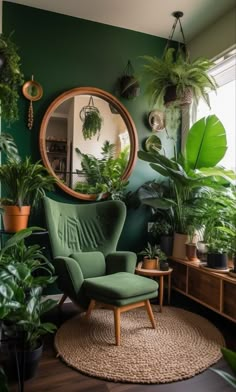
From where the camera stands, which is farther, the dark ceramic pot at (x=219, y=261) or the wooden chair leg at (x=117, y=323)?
the dark ceramic pot at (x=219, y=261)

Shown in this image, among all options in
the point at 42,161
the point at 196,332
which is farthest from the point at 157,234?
the point at 42,161

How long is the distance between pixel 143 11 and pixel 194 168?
1.61m

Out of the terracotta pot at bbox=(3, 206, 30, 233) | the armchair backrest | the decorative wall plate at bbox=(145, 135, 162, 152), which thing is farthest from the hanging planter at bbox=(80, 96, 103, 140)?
the terracotta pot at bbox=(3, 206, 30, 233)

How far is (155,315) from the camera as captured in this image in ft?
8.57

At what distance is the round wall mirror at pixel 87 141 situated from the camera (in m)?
2.95

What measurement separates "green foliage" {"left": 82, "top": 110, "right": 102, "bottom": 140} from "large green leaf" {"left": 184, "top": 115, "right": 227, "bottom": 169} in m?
0.95

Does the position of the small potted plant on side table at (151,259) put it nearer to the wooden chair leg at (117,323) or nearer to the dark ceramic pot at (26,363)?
the wooden chair leg at (117,323)

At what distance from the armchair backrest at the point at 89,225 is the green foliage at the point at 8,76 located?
2.83 feet

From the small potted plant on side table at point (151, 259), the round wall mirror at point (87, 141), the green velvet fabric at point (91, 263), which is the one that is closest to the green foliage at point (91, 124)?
the round wall mirror at point (87, 141)

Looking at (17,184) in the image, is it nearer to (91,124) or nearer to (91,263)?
(91,263)

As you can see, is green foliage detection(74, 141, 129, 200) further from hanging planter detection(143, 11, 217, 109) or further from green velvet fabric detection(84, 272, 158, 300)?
green velvet fabric detection(84, 272, 158, 300)

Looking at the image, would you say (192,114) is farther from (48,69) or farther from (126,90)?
(48,69)

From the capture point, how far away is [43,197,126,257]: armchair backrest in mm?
2666

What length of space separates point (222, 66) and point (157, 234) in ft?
6.11
